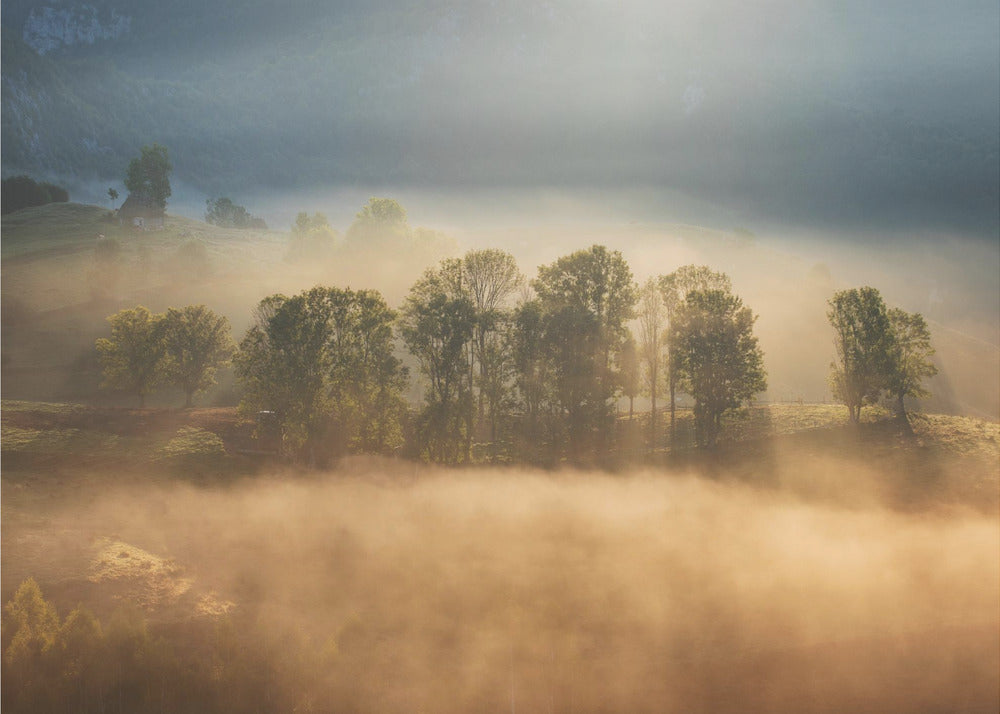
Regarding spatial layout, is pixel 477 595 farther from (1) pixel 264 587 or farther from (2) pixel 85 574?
(2) pixel 85 574

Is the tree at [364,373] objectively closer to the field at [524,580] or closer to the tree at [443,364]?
the tree at [443,364]

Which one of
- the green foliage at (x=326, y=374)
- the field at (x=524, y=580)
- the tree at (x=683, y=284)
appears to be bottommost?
the field at (x=524, y=580)

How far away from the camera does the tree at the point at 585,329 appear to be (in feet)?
236

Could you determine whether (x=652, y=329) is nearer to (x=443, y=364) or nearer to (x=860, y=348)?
(x=860, y=348)

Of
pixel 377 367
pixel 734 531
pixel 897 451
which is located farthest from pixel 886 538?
pixel 377 367

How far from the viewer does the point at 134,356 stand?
84438 millimetres

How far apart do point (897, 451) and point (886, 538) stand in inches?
759

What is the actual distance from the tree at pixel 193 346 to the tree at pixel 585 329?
5259cm

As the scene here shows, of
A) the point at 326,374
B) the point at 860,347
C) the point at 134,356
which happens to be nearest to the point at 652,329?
the point at 860,347

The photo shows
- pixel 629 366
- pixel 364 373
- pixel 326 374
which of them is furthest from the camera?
pixel 629 366

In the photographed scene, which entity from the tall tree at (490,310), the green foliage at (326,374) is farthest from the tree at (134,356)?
the tall tree at (490,310)

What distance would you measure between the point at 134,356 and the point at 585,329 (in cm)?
6253

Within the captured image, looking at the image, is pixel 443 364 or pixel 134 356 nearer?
pixel 443 364

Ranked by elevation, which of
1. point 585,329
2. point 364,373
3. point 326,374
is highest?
point 585,329
